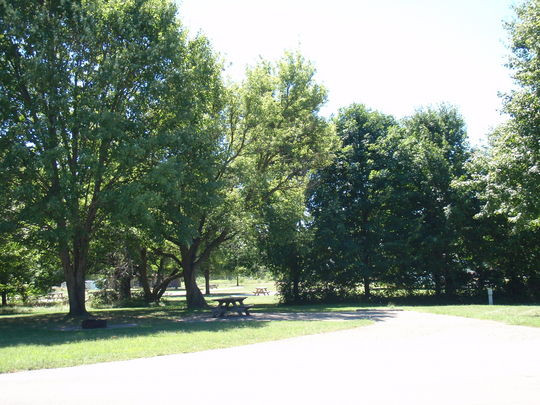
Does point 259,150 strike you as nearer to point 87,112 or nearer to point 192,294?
point 192,294

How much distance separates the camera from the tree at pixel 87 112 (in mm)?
16188

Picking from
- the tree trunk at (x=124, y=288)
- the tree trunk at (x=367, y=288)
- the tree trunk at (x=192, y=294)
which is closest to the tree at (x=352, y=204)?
the tree trunk at (x=367, y=288)

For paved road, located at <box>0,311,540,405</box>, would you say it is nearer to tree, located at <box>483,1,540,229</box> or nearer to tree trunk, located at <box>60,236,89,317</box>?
tree, located at <box>483,1,540,229</box>

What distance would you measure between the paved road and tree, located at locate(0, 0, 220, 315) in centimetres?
822

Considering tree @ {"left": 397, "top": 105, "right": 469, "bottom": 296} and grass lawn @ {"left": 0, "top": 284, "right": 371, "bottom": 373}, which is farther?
tree @ {"left": 397, "top": 105, "right": 469, "bottom": 296}

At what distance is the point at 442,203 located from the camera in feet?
93.5

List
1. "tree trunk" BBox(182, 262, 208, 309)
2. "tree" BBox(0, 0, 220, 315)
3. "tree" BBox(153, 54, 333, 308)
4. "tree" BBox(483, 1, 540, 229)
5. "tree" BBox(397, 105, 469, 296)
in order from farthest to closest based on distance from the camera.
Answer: "tree" BBox(397, 105, 469, 296)
"tree trunk" BBox(182, 262, 208, 309)
"tree" BBox(153, 54, 333, 308)
"tree" BBox(483, 1, 540, 229)
"tree" BBox(0, 0, 220, 315)

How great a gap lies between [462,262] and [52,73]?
2475cm

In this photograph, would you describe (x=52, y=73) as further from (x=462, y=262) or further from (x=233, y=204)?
(x=462, y=262)

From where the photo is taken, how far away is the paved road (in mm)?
6035

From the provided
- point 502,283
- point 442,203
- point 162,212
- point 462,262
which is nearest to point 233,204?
point 162,212

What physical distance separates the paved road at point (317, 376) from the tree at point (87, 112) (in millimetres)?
8224

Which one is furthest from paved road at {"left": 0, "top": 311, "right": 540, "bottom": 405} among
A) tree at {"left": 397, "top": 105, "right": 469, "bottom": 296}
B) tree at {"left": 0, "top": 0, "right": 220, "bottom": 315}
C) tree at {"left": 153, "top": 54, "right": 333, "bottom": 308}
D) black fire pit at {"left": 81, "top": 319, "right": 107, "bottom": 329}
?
tree at {"left": 397, "top": 105, "right": 469, "bottom": 296}

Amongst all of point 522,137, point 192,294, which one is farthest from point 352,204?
point 522,137
